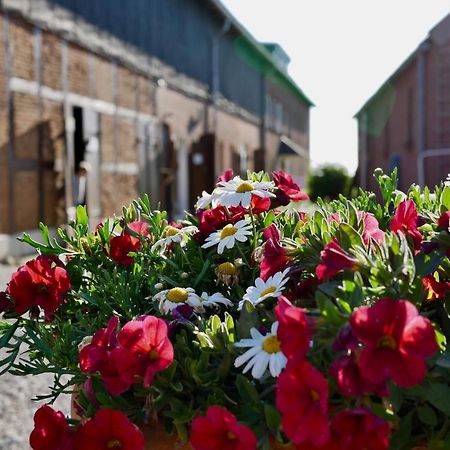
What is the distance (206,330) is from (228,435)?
165 millimetres

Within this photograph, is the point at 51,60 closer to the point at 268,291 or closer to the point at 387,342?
the point at 268,291

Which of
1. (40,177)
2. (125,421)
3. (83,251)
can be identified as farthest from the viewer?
(40,177)

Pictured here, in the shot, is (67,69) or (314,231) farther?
(67,69)

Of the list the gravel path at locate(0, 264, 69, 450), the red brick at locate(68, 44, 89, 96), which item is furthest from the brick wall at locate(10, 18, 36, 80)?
the gravel path at locate(0, 264, 69, 450)

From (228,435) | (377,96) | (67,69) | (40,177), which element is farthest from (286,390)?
(377,96)

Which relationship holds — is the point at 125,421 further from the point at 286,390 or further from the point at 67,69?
the point at 67,69

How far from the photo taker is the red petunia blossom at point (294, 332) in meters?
0.92

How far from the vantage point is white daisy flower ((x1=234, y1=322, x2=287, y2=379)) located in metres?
1.02

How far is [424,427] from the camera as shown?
1.10 m

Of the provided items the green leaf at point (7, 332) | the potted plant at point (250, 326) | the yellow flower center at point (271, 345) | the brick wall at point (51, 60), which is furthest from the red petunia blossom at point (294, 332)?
the brick wall at point (51, 60)

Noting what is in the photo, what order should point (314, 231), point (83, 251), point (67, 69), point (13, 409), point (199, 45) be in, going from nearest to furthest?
point (314, 231), point (83, 251), point (13, 409), point (67, 69), point (199, 45)

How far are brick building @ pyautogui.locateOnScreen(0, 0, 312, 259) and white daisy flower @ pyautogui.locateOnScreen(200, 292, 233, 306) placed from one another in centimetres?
778

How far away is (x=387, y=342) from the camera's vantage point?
0.89 meters

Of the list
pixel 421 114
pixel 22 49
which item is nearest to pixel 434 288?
pixel 22 49
